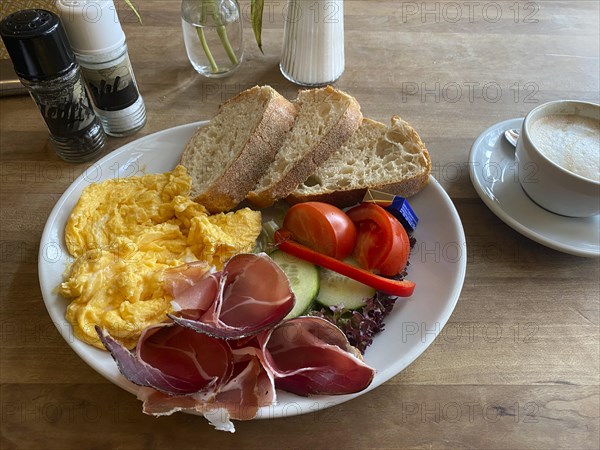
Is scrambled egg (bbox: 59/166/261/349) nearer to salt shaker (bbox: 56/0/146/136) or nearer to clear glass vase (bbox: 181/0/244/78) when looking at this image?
salt shaker (bbox: 56/0/146/136)

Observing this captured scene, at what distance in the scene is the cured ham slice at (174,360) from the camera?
126 cm

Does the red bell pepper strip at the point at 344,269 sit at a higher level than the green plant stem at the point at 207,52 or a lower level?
lower

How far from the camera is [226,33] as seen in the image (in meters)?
2.35

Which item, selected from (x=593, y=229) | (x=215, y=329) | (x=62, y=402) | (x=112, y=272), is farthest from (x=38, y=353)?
(x=593, y=229)

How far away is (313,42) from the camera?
229 centimetres

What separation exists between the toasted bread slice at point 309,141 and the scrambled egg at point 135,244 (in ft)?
0.45

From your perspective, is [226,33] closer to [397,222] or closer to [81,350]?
[397,222]

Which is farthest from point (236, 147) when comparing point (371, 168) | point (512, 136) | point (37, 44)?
point (512, 136)

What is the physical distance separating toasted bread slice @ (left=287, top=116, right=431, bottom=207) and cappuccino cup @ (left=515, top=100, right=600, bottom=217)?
36cm

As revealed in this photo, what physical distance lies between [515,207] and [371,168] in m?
0.56

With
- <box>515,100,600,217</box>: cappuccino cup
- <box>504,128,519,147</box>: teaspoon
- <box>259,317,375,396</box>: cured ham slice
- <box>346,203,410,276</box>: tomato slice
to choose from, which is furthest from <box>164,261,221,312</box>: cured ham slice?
<box>504,128,519,147</box>: teaspoon

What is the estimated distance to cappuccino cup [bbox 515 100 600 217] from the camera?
174 centimetres

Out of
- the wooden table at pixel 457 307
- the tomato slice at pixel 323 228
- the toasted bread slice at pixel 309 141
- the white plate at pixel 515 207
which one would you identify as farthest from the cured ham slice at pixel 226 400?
the white plate at pixel 515 207

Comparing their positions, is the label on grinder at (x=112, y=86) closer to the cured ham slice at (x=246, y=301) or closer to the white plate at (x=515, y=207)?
the cured ham slice at (x=246, y=301)
